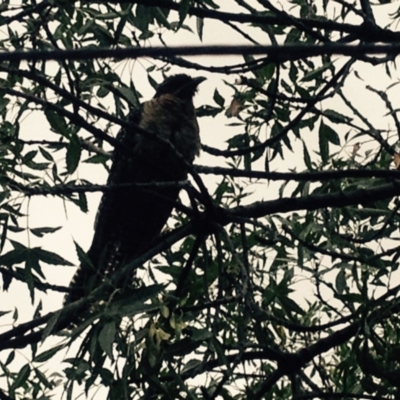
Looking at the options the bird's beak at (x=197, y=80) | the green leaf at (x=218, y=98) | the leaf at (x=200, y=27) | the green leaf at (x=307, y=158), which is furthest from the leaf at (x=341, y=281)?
the bird's beak at (x=197, y=80)

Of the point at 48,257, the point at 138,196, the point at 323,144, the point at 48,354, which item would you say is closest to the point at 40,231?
the point at 48,257

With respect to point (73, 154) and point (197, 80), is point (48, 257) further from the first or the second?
point (197, 80)

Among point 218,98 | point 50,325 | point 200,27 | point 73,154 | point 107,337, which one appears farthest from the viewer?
point 218,98

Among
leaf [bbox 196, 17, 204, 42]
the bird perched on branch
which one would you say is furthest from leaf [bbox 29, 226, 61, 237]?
the bird perched on branch

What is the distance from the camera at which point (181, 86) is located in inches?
237

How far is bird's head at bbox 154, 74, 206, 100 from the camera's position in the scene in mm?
5910

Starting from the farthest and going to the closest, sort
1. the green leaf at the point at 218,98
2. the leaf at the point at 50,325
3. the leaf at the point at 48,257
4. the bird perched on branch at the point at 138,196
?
1. the bird perched on branch at the point at 138,196
2. the green leaf at the point at 218,98
3. the leaf at the point at 48,257
4. the leaf at the point at 50,325

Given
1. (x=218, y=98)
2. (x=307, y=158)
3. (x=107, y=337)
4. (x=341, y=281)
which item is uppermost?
(x=218, y=98)

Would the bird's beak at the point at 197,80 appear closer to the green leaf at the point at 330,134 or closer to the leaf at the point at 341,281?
the green leaf at the point at 330,134

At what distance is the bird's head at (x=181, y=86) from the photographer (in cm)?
591

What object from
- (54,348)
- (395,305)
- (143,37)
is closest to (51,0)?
(143,37)

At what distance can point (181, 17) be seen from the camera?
298 cm

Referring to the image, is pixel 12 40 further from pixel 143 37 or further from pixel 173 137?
pixel 173 137

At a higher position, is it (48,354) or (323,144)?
(323,144)
